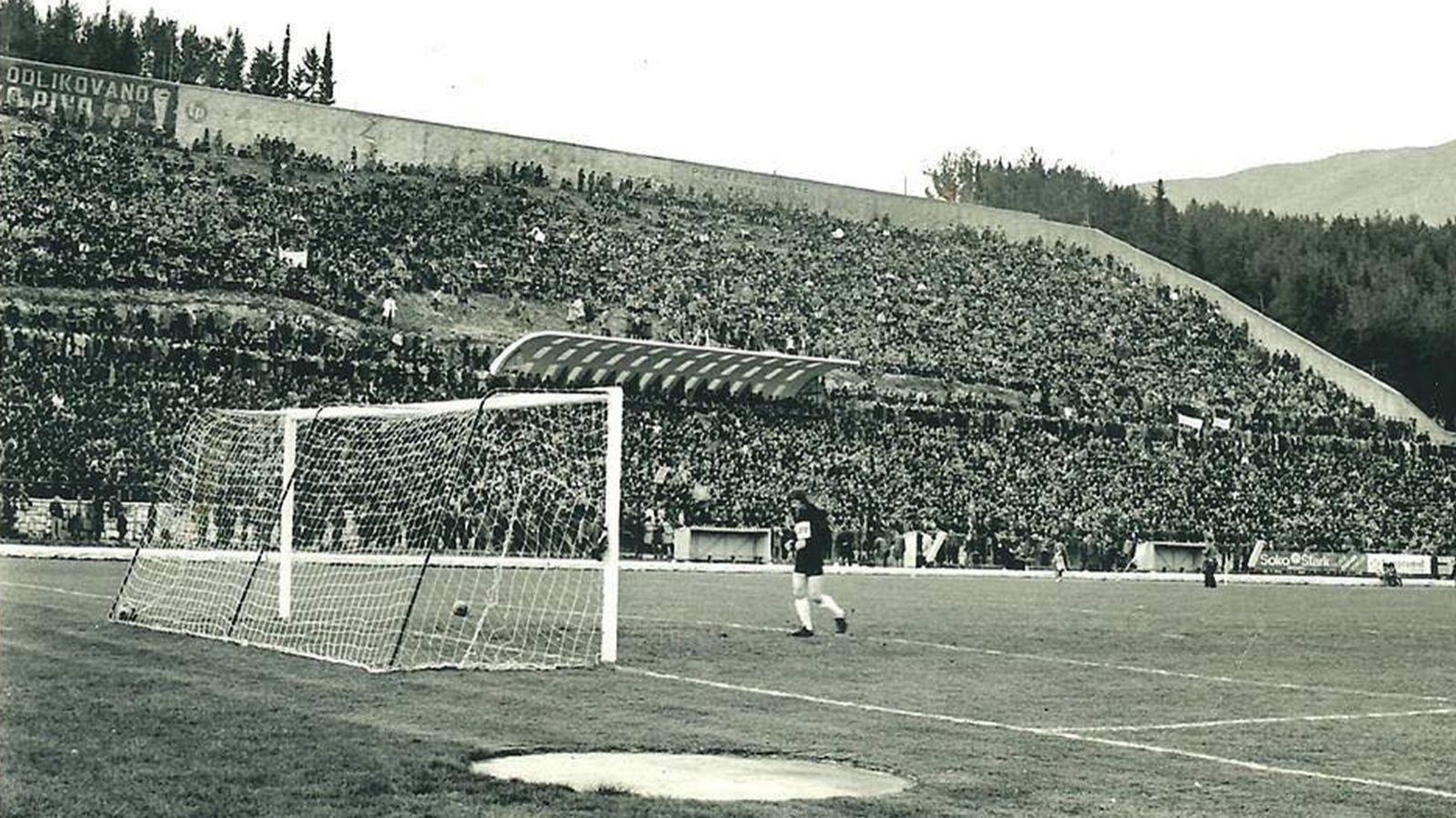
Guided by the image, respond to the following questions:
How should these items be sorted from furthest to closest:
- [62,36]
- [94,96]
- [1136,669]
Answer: [62,36] → [94,96] → [1136,669]

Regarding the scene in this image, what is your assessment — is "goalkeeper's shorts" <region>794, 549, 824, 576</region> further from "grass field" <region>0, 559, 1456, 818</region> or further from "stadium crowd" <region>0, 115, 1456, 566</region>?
"stadium crowd" <region>0, 115, 1456, 566</region>

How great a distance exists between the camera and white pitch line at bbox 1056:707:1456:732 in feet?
44.9

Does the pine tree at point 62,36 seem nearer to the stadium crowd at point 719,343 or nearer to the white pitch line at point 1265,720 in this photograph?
the stadium crowd at point 719,343

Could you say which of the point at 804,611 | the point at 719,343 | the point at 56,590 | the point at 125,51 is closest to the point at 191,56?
the point at 125,51

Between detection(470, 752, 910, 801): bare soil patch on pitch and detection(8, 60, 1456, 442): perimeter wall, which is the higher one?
detection(8, 60, 1456, 442): perimeter wall

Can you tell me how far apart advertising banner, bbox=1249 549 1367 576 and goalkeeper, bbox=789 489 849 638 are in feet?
132

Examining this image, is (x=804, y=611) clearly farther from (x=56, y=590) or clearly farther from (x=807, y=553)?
(x=56, y=590)

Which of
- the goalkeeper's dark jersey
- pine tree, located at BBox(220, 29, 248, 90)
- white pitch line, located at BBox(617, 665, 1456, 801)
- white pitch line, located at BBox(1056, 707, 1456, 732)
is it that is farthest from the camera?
pine tree, located at BBox(220, 29, 248, 90)

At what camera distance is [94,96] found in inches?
2228

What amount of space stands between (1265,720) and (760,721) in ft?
14.5

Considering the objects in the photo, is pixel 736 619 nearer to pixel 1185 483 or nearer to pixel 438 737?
pixel 438 737

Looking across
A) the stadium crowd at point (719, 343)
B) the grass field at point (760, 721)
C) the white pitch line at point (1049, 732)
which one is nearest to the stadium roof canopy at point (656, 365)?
the stadium crowd at point (719, 343)

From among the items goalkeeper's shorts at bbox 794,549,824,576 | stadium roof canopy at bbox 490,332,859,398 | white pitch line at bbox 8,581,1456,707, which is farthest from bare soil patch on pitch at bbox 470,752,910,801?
stadium roof canopy at bbox 490,332,859,398

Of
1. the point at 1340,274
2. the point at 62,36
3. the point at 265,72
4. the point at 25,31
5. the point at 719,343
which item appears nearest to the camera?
the point at 719,343
